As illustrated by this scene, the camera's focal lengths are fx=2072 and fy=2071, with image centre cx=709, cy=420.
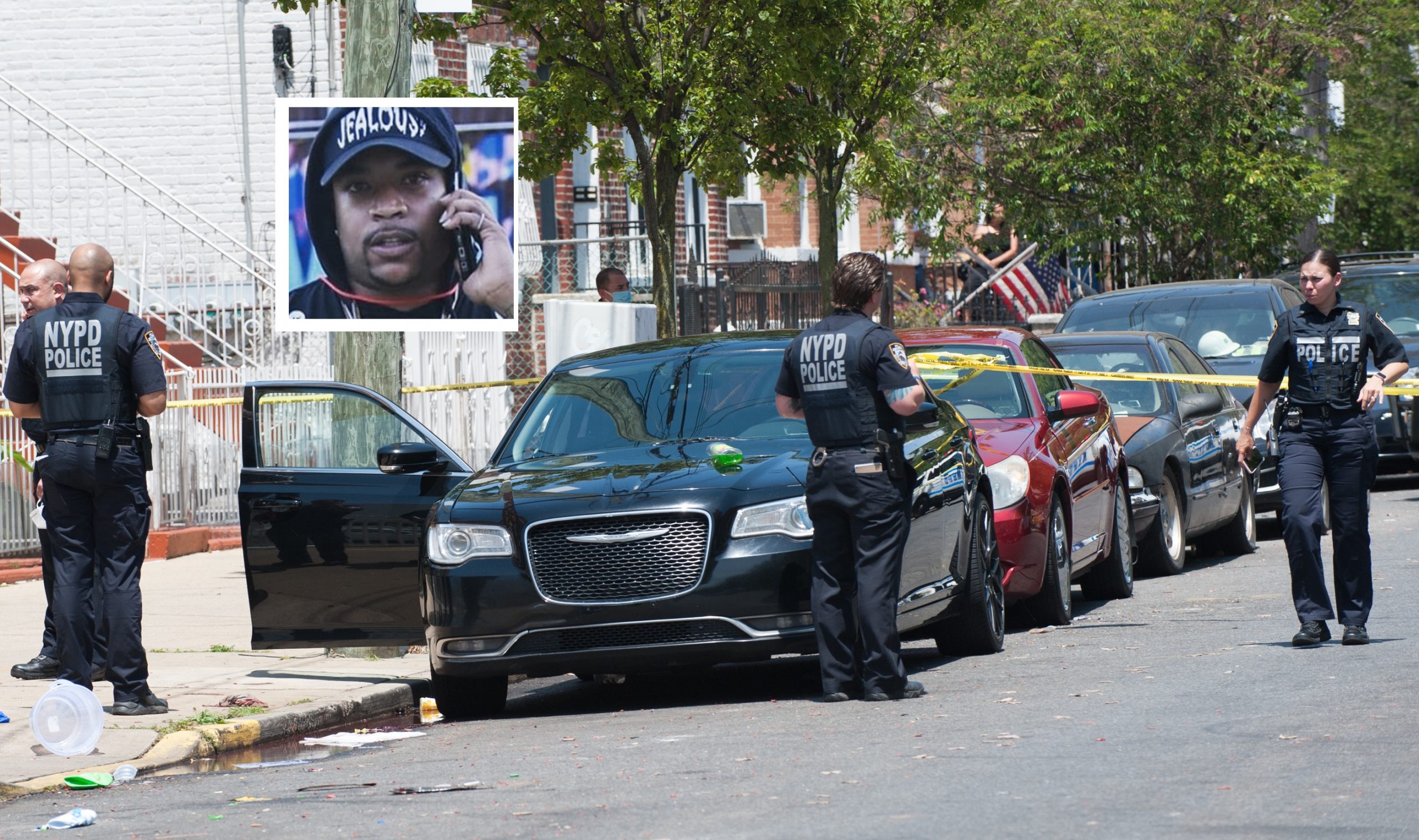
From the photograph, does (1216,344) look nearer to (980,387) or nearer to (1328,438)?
(980,387)

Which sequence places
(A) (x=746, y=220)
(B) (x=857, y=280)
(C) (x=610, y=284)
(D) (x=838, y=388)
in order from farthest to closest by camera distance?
(A) (x=746, y=220)
(C) (x=610, y=284)
(B) (x=857, y=280)
(D) (x=838, y=388)

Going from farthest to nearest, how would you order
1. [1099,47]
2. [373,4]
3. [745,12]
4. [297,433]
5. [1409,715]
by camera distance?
[1099,47]
[745,12]
[297,433]
[373,4]
[1409,715]

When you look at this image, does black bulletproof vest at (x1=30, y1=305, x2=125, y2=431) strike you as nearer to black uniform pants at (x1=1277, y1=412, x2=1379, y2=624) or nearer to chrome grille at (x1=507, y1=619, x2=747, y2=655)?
chrome grille at (x1=507, y1=619, x2=747, y2=655)

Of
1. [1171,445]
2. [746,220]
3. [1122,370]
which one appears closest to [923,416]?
[1171,445]

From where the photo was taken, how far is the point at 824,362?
8422 mm

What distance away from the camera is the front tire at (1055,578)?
35.2 feet

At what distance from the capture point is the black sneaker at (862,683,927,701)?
8398mm

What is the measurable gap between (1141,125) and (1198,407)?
1218cm

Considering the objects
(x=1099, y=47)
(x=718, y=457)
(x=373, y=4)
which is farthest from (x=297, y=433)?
(x=1099, y=47)

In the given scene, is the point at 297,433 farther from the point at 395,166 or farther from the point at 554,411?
the point at 554,411

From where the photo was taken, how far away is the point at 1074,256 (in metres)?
27.5

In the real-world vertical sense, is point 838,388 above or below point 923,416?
above

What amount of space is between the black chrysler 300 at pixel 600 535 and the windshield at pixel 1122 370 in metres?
4.06

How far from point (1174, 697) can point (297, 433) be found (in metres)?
6.44
